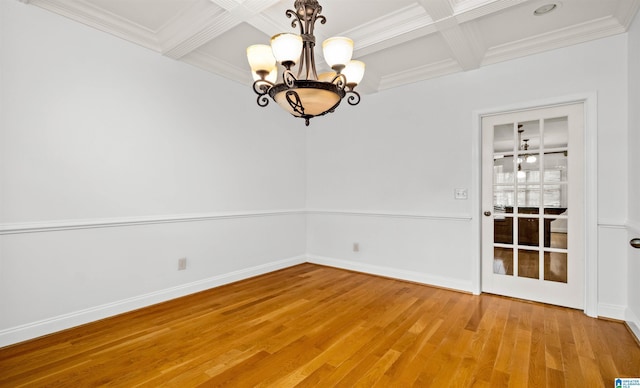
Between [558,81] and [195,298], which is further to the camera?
[195,298]

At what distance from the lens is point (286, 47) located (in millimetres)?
1698

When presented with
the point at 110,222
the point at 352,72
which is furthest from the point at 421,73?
the point at 110,222

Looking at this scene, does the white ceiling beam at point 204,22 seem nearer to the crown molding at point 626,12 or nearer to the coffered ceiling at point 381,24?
the coffered ceiling at point 381,24

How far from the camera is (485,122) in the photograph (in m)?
3.45

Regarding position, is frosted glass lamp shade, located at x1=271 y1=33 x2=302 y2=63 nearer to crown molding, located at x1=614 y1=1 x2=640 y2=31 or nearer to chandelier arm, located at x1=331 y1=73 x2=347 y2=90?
chandelier arm, located at x1=331 y1=73 x2=347 y2=90

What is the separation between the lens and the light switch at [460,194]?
11.4ft

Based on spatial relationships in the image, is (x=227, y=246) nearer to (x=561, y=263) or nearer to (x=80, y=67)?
(x=80, y=67)

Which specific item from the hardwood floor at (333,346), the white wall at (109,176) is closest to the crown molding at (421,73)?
the white wall at (109,176)

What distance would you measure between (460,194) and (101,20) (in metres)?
4.01

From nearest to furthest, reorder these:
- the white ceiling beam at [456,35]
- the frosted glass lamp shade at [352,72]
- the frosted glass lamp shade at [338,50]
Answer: the frosted glass lamp shade at [338,50]
the frosted glass lamp shade at [352,72]
the white ceiling beam at [456,35]

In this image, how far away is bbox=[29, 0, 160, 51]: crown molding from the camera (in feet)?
7.92

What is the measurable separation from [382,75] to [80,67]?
323 centimetres

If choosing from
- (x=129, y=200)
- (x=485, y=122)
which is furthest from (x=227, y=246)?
(x=485, y=122)

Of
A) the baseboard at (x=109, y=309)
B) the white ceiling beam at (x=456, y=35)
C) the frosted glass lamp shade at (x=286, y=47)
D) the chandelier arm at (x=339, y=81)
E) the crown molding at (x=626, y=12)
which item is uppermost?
the crown molding at (x=626, y=12)
